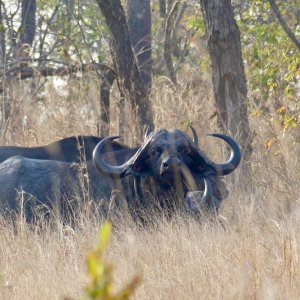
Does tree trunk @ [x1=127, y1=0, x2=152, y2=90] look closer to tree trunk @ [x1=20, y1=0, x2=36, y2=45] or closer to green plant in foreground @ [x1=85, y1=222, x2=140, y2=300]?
tree trunk @ [x1=20, y1=0, x2=36, y2=45]

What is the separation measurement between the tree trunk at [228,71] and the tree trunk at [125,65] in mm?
1158

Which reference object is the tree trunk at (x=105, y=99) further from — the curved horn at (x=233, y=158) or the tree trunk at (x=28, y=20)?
the curved horn at (x=233, y=158)

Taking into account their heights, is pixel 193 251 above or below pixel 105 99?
below

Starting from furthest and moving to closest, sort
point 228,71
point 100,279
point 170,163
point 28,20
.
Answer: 1. point 28,20
2. point 228,71
3. point 170,163
4. point 100,279

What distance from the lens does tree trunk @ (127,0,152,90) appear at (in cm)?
1034

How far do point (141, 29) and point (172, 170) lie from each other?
13.5 feet

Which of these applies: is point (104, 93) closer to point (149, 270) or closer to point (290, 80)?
point (290, 80)

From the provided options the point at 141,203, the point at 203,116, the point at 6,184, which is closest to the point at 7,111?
the point at 203,116

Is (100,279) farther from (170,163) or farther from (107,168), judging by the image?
(107,168)

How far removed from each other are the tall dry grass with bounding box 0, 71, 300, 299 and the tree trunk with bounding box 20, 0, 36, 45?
3308 mm

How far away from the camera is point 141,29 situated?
410 inches

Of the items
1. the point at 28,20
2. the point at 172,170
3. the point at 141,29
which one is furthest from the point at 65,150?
the point at 28,20

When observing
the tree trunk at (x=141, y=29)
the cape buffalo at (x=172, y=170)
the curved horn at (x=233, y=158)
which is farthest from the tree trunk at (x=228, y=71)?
the tree trunk at (x=141, y=29)

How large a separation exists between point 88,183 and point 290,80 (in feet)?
7.56
